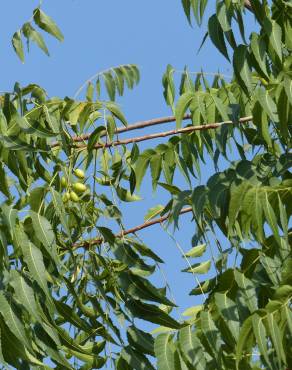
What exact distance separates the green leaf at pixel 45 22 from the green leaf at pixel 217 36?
1055 millimetres

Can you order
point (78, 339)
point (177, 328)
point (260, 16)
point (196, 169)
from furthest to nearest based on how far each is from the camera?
point (78, 339), point (196, 169), point (260, 16), point (177, 328)

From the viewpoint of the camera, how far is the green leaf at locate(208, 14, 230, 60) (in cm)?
255

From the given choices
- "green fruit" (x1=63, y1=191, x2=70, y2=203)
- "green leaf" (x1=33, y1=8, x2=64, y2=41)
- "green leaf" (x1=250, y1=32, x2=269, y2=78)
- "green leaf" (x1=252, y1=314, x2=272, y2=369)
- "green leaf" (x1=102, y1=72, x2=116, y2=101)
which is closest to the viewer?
"green leaf" (x1=252, y1=314, x2=272, y2=369)

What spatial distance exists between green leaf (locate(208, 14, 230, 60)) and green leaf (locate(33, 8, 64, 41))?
105 cm

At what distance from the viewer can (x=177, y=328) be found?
2404 millimetres

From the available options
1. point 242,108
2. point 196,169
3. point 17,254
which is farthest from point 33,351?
point 242,108

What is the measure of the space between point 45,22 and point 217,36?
1.15m

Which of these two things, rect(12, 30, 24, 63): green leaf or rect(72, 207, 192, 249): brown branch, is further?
rect(12, 30, 24, 63): green leaf

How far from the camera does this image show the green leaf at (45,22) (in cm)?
353

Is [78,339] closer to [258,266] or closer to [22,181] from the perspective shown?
[22,181]

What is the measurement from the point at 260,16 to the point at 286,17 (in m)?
0.08

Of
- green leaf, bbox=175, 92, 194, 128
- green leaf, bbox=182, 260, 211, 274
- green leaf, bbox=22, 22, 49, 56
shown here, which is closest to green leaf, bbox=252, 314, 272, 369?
green leaf, bbox=175, 92, 194, 128

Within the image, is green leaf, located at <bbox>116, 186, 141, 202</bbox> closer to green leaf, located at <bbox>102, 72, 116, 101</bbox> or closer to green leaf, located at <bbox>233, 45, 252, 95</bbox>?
green leaf, located at <bbox>102, 72, 116, 101</bbox>

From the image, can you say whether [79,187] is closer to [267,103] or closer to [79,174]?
[79,174]
